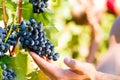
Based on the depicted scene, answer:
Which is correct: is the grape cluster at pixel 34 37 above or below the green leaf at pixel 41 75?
above

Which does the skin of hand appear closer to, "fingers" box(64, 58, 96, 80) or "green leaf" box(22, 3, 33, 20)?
"fingers" box(64, 58, 96, 80)

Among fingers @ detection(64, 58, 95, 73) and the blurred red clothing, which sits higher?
the blurred red clothing

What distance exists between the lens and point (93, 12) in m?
4.70

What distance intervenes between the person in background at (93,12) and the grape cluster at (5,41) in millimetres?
3488

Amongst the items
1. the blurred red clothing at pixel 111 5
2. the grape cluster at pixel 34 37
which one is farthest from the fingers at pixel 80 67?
the blurred red clothing at pixel 111 5

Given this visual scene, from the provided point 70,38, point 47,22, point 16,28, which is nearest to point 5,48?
point 16,28

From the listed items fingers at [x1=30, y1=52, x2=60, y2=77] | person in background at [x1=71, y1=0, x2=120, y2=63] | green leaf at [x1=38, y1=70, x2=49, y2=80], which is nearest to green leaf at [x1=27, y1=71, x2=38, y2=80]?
green leaf at [x1=38, y1=70, x2=49, y2=80]

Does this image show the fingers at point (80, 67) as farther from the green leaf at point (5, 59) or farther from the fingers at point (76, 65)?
the green leaf at point (5, 59)

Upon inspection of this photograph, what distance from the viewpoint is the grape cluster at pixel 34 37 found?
1204mm

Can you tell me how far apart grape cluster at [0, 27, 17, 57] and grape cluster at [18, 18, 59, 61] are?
20mm

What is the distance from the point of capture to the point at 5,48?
1197mm

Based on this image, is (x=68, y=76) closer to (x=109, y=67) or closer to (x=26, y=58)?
(x=26, y=58)

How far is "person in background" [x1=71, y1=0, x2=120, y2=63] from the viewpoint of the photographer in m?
4.70

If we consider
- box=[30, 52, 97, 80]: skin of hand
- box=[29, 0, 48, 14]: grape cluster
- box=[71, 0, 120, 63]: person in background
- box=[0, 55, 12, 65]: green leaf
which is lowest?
box=[30, 52, 97, 80]: skin of hand
